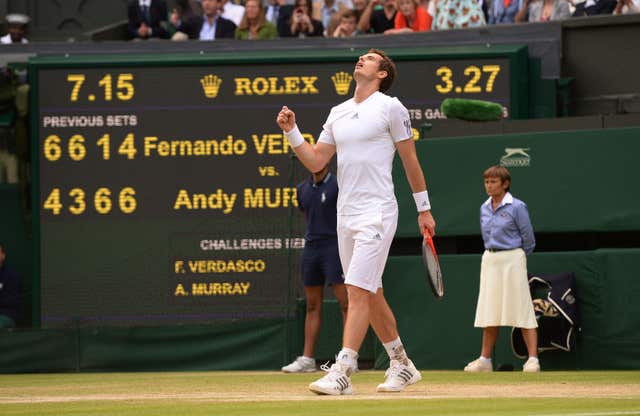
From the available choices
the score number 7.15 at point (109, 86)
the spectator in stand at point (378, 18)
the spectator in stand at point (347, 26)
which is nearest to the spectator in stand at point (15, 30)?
the score number 7.15 at point (109, 86)

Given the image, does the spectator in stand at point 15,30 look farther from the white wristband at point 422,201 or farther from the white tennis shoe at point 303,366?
the white wristband at point 422,201

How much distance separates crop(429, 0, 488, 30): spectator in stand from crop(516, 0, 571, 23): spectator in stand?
1.89ft

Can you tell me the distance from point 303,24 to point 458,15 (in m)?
1.97

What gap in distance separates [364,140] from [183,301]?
6.68 meters

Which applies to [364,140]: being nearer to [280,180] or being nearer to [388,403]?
[388,403]

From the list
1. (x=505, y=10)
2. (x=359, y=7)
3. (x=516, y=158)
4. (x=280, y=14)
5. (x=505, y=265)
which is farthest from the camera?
(x=280, y=14)

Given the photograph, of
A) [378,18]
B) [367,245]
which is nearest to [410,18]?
[378,18]

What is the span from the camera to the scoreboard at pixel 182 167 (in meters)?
14.2

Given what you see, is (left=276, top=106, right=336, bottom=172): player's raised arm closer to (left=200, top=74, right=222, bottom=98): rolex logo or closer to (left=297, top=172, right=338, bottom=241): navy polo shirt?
(left=297, top=172, right=338, bottom=241): navy polo shirt

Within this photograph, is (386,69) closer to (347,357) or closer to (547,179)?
(347,357)

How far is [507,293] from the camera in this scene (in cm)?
1141

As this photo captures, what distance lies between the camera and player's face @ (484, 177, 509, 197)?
1139 cm

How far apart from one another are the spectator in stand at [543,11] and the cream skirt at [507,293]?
4.84 meters

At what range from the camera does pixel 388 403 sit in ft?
23.1
